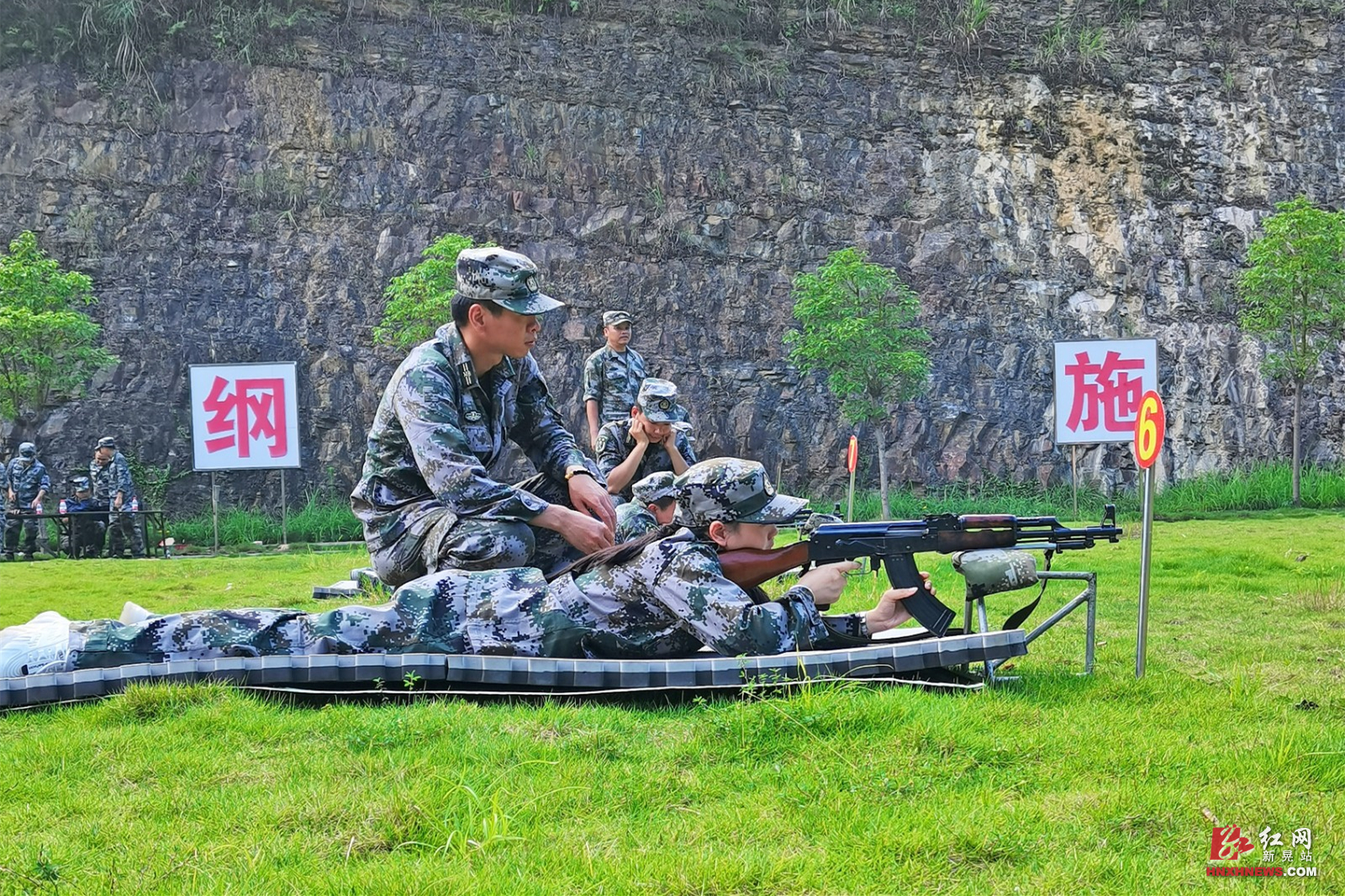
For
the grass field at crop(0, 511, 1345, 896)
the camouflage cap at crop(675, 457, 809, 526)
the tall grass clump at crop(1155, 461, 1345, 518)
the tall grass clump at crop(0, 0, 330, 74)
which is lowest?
the tall grass clump at crop(1155, 461, 1345, 518)

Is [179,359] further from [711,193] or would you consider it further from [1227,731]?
[1227,731]

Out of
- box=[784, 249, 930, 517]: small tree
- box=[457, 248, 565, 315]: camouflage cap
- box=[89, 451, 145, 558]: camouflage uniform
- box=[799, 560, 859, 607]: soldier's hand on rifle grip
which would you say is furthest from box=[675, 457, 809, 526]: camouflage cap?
box=[89, 451, 145, 558]: camouflage uniform

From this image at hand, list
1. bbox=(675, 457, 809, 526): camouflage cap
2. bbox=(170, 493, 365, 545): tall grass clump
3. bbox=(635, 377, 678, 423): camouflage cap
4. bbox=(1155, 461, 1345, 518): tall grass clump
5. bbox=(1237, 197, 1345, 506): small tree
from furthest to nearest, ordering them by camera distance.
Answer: bbox=(1155, 461, 1345, 518): tall grass clump
bbox=(1237, 197, 1345, 506): small tree
bbox=(170, 493, 365, 545): tall grass clump
bbox=(635, 377, 678, 423): camouflage cap
bbox=(675, 457, 809, 526): camouflage cap

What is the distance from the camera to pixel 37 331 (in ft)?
55.0

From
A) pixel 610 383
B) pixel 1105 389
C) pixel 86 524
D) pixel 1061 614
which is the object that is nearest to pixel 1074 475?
pixel 1105 389

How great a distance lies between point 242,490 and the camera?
63.2ft

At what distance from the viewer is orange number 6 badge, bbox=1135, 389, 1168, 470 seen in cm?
481

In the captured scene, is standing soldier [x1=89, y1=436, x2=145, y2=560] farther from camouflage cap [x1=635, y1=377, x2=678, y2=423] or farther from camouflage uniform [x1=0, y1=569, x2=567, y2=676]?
camouflage uniform [x1=0, y1=569, x2=567, y2=676]

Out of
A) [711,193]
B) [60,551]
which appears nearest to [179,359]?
[60,551]

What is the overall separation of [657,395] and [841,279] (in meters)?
10.4

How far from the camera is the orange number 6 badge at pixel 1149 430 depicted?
15.8ft

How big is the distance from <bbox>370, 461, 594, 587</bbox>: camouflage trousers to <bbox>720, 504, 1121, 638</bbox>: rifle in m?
1.17

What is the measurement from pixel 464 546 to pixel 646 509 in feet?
6.94

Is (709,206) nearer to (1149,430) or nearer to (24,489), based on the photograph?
(24,489)
